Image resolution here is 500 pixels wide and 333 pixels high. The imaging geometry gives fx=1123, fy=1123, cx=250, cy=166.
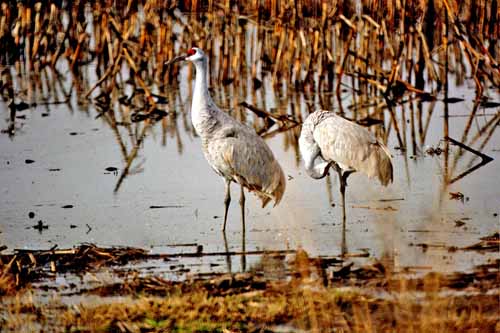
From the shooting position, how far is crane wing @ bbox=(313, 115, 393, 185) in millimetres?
9797

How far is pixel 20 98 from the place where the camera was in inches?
663

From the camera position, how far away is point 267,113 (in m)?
13.2

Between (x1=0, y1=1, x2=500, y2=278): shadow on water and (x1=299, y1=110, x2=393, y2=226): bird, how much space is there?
29cm

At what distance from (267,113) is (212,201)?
322 centimetres

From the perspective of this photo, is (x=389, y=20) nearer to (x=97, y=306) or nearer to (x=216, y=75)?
(x=216, y=75)

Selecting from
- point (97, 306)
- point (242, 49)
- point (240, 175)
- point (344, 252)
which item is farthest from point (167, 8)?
point (97, 306)

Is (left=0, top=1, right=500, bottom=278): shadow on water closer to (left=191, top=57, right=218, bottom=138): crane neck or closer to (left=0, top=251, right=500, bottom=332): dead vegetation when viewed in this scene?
(left=0, top=251, right=500, bottom=332): dead vegetation

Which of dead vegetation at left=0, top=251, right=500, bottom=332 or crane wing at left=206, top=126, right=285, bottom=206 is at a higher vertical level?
crane wing at left=206, top=126, right=285, bottom=206

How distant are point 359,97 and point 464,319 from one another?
1015 centimetres

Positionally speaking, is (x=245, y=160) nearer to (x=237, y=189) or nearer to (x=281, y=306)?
(x=237, y=189)

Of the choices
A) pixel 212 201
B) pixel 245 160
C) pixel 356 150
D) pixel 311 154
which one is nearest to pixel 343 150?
pixel 356 150

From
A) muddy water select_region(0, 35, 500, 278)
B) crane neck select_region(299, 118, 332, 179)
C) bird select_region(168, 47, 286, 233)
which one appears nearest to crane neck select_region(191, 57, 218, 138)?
bird select_region(168, 47, 286, 233)

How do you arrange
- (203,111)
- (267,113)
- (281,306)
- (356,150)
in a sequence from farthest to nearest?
(267,113) < (356,150) < (203,111) < (281,306)

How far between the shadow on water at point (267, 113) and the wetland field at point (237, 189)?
4 centimetres
